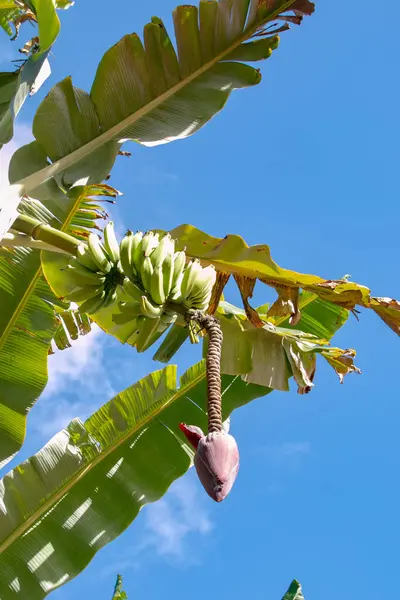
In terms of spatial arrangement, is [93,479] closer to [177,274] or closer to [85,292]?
[85,292]

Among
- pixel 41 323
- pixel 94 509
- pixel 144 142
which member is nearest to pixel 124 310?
pixel 144 142

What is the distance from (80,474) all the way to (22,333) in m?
0.67

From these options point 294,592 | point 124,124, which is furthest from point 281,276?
point 294,592

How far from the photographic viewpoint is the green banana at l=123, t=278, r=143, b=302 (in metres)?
1.61

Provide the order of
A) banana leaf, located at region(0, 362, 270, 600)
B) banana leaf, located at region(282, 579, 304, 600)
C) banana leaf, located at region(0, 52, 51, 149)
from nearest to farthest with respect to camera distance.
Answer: banana leaf, located at region(0, 52, 51, 149) → banana leaf, located at region(0, 362, 270, 600) → banana leaf, located at region(282, 579, 304, 600)

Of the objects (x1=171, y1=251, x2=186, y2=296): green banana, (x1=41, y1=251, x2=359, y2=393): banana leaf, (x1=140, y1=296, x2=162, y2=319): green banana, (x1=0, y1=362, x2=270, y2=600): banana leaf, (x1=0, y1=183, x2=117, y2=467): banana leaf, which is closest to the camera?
(x1=140, y1=296, x2=162, y2=319): green banana

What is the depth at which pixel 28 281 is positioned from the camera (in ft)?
8.77

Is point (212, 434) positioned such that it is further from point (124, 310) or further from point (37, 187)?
point (37, 187)

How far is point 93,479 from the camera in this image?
269cm

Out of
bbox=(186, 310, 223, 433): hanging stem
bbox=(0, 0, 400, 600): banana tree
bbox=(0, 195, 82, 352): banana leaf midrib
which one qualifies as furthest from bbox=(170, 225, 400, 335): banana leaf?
bbox=(186, 310, 223, 433): hanging stem

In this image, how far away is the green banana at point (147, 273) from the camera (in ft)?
5.28

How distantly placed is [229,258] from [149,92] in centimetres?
77

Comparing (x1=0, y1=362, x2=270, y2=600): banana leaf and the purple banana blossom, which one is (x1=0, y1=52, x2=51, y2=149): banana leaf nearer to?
(x1=0, y1=362, x2=270, y2=600): banana leaf

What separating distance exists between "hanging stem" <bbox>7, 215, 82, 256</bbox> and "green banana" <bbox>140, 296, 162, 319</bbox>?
18.2 inches
